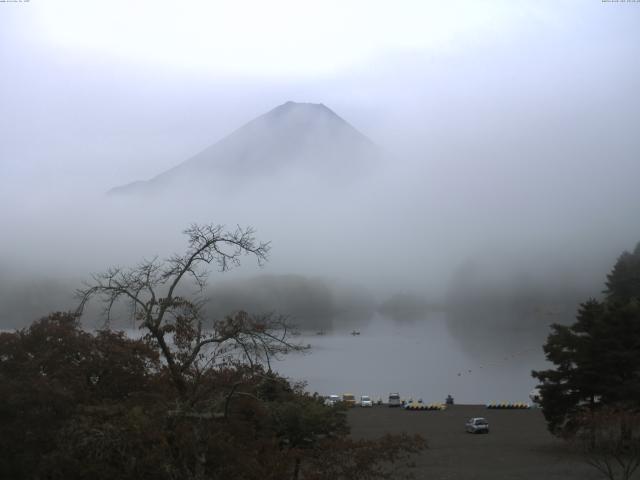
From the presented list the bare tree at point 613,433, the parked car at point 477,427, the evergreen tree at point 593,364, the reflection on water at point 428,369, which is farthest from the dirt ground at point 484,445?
the reflection on water at point 428,369

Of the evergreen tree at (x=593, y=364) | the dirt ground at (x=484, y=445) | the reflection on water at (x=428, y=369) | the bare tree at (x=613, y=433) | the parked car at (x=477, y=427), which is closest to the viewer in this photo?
the bare tree at (x=613, y=433)

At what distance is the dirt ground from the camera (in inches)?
767

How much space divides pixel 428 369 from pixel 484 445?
66.8 metres

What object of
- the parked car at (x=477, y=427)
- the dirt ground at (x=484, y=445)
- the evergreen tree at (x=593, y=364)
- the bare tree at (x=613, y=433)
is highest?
the evergreen tree at (x=593, y=364)

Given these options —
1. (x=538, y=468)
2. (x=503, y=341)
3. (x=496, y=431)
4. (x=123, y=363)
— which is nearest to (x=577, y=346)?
(x=538, y=468)

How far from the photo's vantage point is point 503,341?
14588 centimetres

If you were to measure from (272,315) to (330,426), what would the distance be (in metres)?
8.78

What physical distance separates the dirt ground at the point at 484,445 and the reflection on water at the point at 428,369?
1300cm

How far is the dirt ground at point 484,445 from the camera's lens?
1948 cm

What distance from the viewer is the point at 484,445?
25.6 metres

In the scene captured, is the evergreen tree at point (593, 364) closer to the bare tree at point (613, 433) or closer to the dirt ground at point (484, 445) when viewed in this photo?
the dirt ground at point (484, 445)

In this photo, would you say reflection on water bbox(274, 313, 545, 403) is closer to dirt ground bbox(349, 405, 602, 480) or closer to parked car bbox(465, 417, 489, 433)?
dirt ground bbox(349, 405, 602, 480)

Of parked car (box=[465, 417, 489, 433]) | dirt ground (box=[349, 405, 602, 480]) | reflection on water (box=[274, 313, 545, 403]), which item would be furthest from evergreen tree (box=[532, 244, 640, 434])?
reflection on water (box=[274, 313, 545, 403])

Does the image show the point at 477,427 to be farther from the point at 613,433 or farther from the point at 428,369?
the point at 428,369
